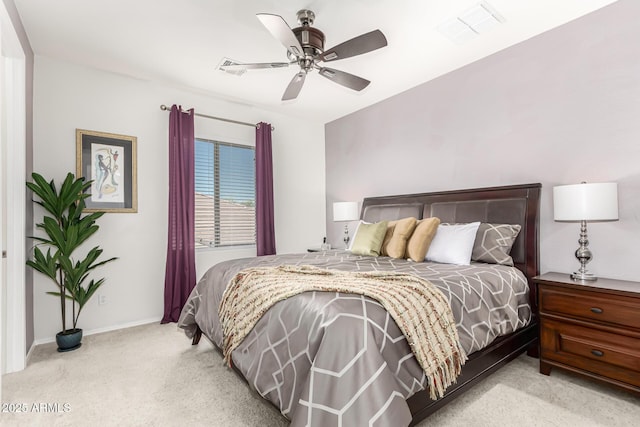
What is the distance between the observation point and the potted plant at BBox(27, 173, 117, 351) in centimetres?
273

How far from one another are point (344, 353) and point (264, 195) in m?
3.34

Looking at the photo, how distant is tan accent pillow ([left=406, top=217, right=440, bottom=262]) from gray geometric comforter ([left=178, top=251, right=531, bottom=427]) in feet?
2.36

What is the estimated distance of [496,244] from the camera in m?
2.74

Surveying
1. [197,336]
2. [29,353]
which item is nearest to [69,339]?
[29,353]

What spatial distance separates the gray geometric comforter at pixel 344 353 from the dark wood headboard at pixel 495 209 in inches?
34.8

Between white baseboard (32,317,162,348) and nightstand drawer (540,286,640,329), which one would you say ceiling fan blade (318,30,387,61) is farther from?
white baseboard (32,317,162,348)

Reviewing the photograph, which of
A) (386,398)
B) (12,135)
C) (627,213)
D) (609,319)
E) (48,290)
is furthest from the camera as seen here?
(48,290)

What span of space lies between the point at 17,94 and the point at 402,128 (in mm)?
3827

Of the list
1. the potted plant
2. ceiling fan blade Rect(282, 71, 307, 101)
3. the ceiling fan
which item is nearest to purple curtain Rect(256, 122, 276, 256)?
ceiling fan blade Rect(282, 71, 307, 101)

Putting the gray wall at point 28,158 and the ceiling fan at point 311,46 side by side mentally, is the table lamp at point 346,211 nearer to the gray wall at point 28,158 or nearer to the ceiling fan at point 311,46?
the ceiling fan at point 311,46

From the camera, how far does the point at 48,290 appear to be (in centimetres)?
305

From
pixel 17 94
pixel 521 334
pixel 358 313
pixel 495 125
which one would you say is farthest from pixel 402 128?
pixel 17 94

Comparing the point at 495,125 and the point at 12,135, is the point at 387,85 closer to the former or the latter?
the point at 495,125

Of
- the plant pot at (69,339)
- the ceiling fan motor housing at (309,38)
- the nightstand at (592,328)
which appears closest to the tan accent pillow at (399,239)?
the nightstand at (592,328)
